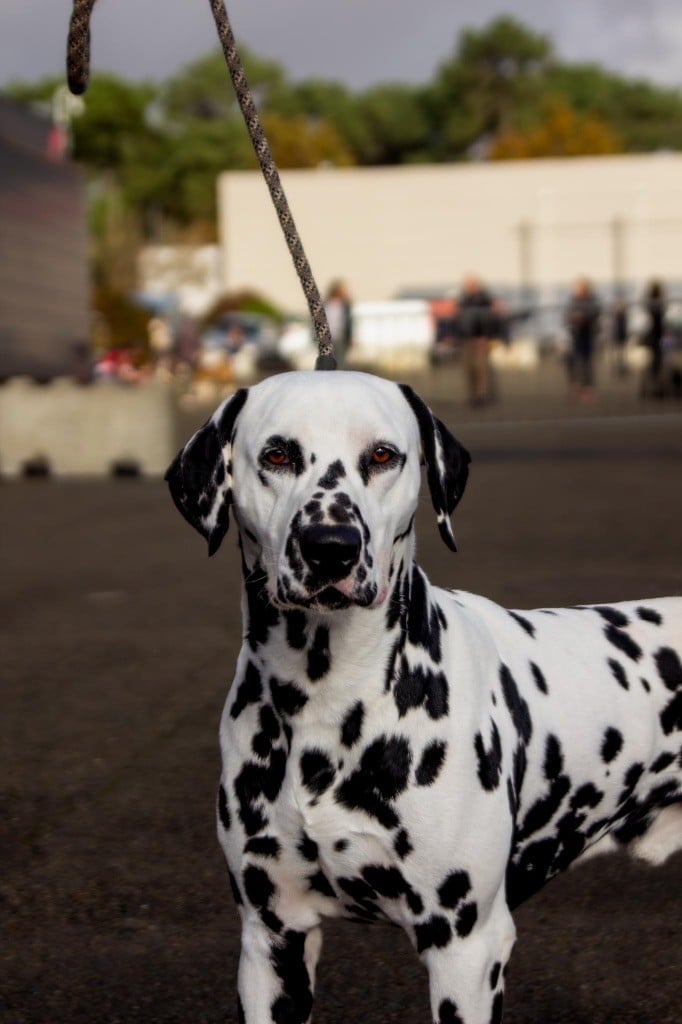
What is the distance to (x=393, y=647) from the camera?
139 inches

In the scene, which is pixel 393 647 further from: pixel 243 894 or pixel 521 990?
pixel 521 990

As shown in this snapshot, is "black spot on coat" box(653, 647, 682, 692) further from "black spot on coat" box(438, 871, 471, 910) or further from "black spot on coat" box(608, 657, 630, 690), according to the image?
A: "black spot on coat" box(438, 871, 471, 910)

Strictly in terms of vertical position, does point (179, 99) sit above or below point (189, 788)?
above

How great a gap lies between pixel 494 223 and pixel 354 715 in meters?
71.2

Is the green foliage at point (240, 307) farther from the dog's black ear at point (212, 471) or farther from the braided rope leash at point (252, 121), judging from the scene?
the dog's black ear at point (212, 471)

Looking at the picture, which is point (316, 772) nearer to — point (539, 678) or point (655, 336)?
point (539, 678)

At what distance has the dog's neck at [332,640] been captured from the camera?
348 cm

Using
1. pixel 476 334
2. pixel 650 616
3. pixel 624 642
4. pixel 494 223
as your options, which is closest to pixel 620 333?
pixel 476 334

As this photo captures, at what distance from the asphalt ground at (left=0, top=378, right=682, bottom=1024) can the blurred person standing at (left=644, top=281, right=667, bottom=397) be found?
1237cm

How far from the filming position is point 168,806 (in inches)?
236

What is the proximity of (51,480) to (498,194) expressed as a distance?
2252 inches

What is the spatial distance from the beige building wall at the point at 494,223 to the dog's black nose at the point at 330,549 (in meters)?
69.3

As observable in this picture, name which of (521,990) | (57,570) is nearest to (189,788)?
(521,990)

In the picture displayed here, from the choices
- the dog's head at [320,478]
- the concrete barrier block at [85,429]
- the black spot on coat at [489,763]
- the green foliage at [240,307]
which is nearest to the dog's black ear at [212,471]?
the dog's head at [320,478]
